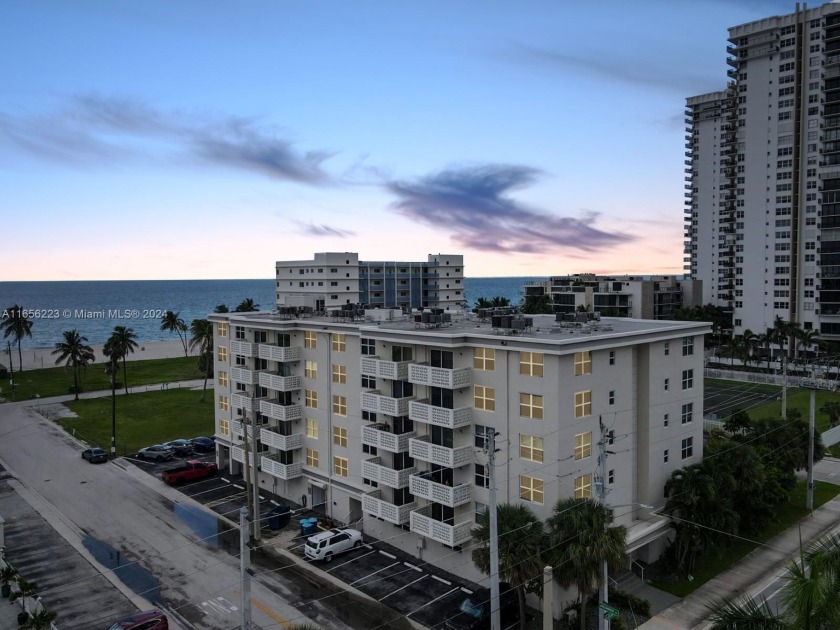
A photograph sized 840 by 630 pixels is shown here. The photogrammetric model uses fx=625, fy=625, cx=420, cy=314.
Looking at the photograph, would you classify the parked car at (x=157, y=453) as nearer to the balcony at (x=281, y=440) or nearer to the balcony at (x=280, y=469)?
the balcony at (x=280, y=469)

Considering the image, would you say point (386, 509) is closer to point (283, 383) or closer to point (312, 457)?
point (312, 457)

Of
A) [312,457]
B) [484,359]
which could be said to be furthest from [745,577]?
[312,457]

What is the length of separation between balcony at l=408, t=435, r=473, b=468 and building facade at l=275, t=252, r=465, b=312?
63.1m

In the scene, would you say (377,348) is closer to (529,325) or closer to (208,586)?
(529,325)

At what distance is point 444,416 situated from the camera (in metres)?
37.2

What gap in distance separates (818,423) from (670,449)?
40950 millimetres

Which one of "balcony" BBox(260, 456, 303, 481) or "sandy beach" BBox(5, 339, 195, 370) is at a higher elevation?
"balcony" BBox(260, 456, 303, 481)

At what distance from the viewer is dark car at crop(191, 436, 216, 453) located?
6738 cm

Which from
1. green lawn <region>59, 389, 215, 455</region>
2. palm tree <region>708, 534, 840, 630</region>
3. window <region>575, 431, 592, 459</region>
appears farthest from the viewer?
green lawn <region>59, 389, 215, 455</region>

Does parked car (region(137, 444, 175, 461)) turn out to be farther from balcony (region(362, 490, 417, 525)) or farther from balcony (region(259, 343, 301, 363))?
balcony (region(362, 490, 417, 525))

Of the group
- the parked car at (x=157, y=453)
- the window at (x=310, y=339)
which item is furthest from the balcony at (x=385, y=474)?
the parked car at (x=157, y=453)

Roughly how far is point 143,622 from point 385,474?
1583 centimetres

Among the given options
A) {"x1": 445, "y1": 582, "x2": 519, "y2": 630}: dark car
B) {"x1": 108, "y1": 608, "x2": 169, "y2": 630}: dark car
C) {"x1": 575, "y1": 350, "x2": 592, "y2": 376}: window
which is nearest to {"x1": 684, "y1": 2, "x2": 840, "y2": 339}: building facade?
{"x1": 575, "y1": 350, "x2": 592, "y2": 376}: window

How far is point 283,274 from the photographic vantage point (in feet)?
404
